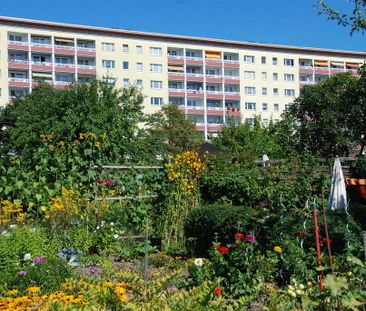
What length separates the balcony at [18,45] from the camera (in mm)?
61875

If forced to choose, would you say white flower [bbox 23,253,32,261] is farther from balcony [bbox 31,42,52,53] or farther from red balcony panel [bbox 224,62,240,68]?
red balcony panel [bbox 224,62,240,68]

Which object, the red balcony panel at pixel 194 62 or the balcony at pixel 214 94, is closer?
the red balcony panel at pixel 194 62

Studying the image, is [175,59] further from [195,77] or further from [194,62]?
[195,77]

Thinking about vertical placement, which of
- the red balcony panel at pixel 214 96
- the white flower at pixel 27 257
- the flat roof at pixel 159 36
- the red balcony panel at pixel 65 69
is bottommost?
the white flower at pixel 27 257

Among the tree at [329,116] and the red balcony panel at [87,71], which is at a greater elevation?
the red balcony panel at [87,71]

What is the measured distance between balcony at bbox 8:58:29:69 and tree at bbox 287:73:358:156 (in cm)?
3855

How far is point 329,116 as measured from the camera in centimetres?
2917

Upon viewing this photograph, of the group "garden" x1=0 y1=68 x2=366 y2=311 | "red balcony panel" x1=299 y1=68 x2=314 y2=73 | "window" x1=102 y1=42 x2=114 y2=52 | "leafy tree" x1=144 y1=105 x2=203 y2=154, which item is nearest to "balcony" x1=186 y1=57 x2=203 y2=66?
"window" x1=102 y1=42 x2=114 y2=52

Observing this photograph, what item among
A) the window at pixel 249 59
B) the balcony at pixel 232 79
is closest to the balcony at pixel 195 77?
the balcony at pixel 232 79

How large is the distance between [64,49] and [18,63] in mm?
5760

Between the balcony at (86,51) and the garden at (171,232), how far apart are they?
50.2 m

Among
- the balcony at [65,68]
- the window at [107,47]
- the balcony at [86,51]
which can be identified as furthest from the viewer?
the window at [107,47]

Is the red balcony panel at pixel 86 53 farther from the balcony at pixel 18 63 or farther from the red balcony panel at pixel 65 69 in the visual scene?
the balcony at pixel 18 63

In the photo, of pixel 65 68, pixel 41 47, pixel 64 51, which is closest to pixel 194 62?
pixel 64 51
